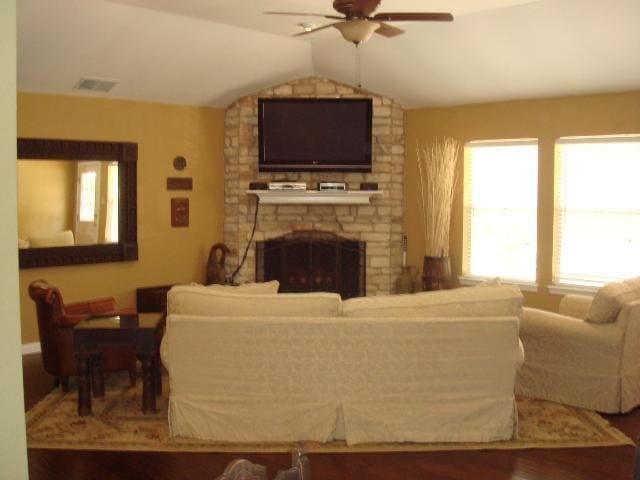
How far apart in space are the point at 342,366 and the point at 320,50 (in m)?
4.16

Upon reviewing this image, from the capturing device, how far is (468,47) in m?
6.01

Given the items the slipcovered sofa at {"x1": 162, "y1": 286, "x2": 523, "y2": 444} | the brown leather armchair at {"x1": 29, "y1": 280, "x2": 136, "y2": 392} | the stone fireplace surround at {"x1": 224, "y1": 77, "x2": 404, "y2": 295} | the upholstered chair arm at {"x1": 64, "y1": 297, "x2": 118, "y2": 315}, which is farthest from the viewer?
the stone fireplace surround at {"x1": 224, "y1": 77, "x2": 404, "y2": 295}

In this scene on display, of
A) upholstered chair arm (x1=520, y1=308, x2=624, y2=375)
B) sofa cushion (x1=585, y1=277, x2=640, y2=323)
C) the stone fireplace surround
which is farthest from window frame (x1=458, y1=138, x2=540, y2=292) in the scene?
sofa cushion (x1=585, y1=277, x2=640, y2=323)

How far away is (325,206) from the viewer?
24.7 feet

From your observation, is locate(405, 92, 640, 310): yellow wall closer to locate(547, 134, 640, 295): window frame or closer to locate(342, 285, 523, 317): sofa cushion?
locate(547, 134, 640, 295): window frame

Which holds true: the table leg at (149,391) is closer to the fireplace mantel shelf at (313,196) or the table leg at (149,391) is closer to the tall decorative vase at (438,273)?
the fireplace mantel shelf at (313,196)

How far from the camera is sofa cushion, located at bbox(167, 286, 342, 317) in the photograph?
12.4 feet

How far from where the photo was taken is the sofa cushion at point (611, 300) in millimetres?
4262

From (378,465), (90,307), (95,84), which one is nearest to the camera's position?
(378,465)

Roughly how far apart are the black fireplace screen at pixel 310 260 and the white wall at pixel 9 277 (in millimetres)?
6277

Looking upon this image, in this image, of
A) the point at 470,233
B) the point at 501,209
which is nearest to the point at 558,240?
the point at 501,209

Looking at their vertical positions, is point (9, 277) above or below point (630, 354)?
above

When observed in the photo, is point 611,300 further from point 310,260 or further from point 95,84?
point 95,84

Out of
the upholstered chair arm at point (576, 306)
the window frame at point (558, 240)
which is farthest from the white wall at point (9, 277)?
the window frame at point (558, 240)
